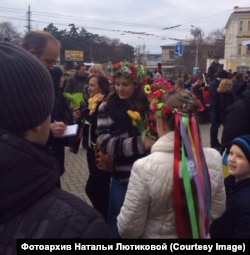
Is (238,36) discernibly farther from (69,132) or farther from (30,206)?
(30,206)

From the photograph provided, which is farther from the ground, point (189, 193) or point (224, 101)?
point (224, 101)

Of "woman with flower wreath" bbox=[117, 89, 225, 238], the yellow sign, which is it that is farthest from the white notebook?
the yellow sign

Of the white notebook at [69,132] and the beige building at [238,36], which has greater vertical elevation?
the beige building at [238,36]

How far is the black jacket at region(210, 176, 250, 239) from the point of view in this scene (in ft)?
6.89

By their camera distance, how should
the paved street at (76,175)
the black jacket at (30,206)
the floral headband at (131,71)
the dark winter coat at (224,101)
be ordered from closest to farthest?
the black jacket at (30,206), the floral headband at (131,71), the paved street at (76,175), the dark winter coat at (224,101)

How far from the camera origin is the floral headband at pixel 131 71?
308 cm

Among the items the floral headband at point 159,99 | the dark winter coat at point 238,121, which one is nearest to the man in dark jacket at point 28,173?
the floral headband at point 159,99

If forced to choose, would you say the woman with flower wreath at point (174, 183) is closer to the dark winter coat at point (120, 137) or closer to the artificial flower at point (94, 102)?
the dark winter coat at point (120, 137)

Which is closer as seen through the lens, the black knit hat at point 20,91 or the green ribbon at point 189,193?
the black knit hat at point 20,91

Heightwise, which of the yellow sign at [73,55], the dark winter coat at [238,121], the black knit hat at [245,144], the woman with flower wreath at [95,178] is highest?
the yellow sign at [73,55]

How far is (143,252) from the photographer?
1591 millimetres

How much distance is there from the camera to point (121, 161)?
9.59 feet

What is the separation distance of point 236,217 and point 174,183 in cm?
57

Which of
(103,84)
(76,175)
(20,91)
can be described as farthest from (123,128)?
(76,175)
